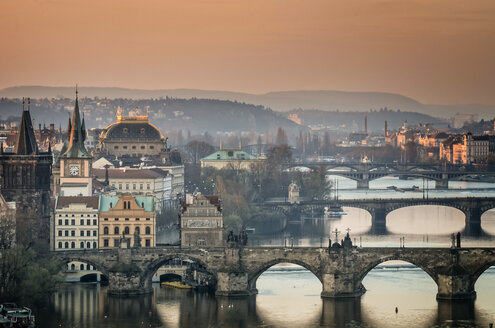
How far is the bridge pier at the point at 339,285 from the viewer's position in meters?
91.4

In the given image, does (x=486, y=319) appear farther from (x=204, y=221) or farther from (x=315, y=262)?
(x=204, y=221)

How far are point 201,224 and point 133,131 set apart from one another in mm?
57073

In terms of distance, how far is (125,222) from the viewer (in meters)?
102

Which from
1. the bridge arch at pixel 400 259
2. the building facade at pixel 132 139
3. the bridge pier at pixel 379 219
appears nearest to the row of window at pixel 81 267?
the bridge arch at pixel 400 259

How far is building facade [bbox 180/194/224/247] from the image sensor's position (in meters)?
102

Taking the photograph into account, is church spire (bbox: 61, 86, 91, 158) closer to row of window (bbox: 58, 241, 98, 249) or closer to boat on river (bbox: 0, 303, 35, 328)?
row of window (bbox: 58, 241, 98, 249)

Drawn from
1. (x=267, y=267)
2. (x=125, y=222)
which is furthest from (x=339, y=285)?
(x=125, y=222)

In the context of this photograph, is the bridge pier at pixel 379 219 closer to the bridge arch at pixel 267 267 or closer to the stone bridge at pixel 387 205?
the stone bridge at pixel 387 205

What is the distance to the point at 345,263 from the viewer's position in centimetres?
9150

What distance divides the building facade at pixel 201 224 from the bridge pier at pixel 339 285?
11451mm

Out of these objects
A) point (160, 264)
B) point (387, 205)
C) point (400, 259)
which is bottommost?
point (160, 264)

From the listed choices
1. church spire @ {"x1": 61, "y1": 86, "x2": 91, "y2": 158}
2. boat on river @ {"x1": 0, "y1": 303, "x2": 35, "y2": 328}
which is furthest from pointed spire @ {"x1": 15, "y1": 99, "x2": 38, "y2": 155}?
Result: boat on river @ {"x1": 0, "y1": 303, "x2": 35, "y2": 328}

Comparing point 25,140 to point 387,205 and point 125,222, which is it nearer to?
point 125,222

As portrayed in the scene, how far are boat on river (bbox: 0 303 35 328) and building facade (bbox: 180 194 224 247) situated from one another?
68.1 ft
